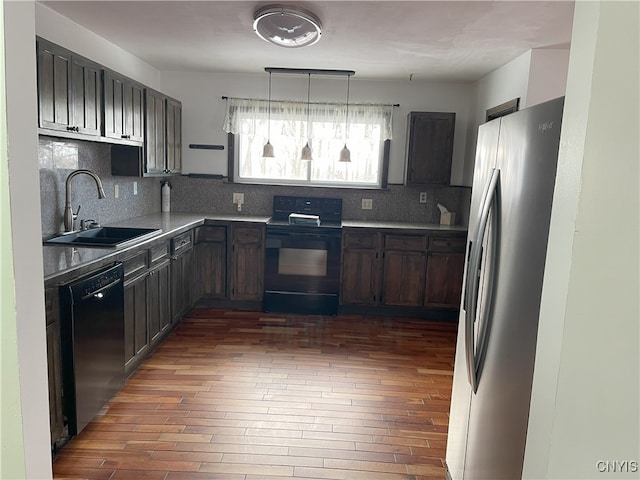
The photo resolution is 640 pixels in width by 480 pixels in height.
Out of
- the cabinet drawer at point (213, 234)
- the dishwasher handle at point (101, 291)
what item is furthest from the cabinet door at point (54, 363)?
the cabinet drawer at point (213, 234)

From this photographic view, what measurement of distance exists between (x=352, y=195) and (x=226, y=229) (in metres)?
1.44

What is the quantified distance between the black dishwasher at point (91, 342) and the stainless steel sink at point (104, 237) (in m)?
0.30

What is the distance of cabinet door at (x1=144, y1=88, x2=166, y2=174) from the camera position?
12.6 feet

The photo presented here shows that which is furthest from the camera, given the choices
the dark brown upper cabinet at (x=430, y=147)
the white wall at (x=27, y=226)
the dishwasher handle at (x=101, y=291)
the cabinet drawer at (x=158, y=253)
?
the dark brown upper cabinet at (x=430, y=147)

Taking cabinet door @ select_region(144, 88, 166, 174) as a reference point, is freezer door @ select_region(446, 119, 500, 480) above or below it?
below

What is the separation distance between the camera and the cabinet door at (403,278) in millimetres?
4496

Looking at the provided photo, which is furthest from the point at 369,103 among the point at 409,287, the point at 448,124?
the point at 409,287

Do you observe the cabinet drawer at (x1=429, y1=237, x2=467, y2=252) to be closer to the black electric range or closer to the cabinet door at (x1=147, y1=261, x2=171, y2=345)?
the black electric range

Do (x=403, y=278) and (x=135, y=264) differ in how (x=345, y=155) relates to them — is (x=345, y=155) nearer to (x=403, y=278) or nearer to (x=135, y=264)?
(x=403, y=278)

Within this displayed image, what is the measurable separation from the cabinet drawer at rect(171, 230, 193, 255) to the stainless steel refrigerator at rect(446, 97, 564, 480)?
8.42 feet

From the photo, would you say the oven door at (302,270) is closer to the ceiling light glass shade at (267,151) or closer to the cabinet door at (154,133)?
the ceiling light glass shade at (267,151)

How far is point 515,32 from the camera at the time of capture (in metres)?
3.02

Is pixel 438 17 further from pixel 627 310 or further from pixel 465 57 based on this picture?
pixel 627 310

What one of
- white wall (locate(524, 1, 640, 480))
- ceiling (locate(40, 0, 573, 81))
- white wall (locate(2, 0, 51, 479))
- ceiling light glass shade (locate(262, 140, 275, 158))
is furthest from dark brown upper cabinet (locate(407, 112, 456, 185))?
white wall (locate(2, 0, 51, 479))
